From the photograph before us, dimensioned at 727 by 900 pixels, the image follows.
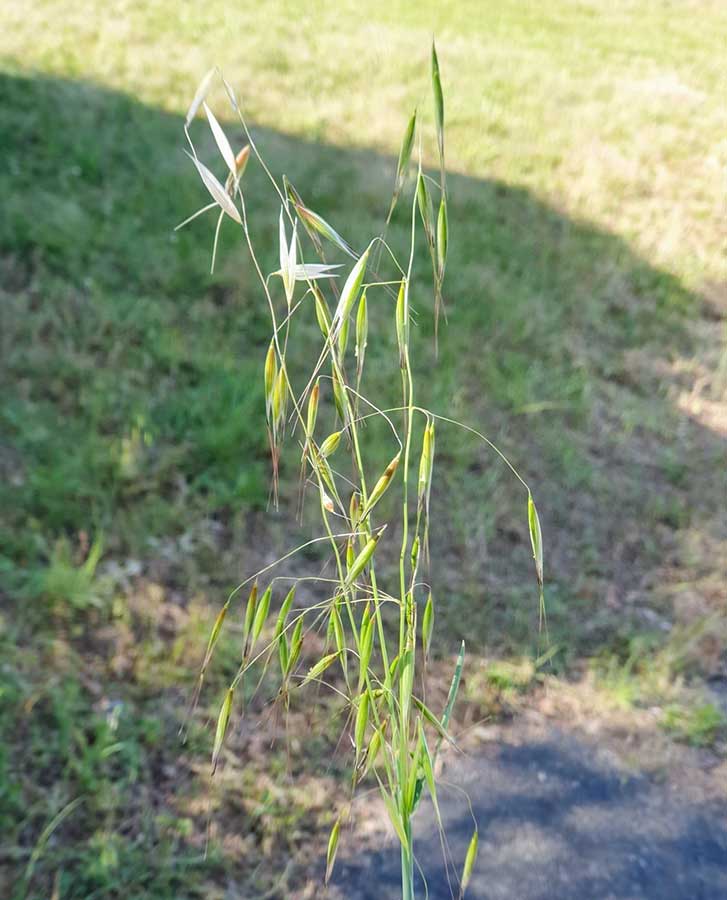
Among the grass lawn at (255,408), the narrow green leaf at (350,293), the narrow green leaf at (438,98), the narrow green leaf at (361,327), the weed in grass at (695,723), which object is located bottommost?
the weed in grass at (695,723)

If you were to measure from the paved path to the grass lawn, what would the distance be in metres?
0.27

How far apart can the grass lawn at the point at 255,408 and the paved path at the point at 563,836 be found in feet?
0.88

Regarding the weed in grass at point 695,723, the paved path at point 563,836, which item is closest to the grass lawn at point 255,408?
the weed in grass at point 695,723

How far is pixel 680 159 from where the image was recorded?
7617 mm

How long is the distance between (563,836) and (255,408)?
2.28 meters

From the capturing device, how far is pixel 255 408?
4.09 meters

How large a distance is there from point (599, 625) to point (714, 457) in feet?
5.39

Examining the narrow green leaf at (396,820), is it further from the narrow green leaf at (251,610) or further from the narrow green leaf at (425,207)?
the narrow green leaf at (425,207)

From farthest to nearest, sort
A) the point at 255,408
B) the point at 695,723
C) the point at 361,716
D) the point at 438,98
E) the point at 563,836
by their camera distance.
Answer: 1. the point at 255,408
2. the point at 695,723
3. the point at 563,836
4. the point at 361,716
5. the point at 438,98

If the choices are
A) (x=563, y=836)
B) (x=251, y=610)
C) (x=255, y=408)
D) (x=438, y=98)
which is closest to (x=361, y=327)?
(x=438, y=98)

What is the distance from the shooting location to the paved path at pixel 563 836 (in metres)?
2.47

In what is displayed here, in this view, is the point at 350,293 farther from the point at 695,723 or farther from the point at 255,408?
the point at 255,408

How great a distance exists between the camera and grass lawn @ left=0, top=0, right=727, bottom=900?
2.64 metres

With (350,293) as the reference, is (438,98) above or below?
above
